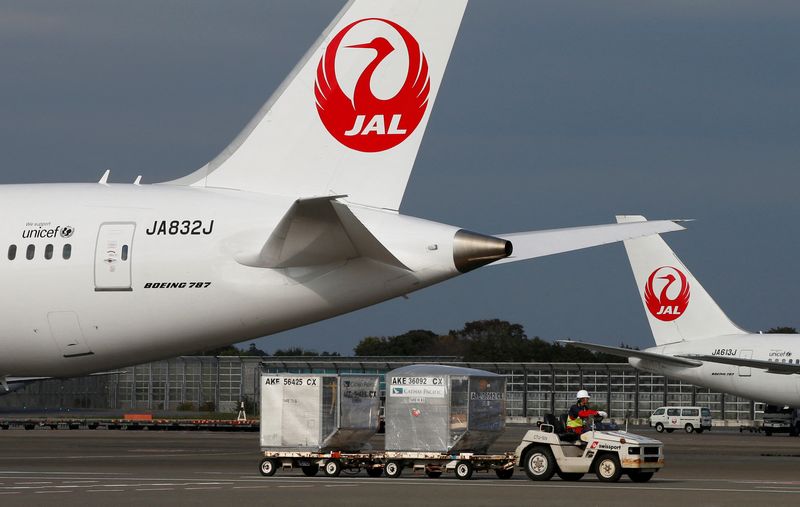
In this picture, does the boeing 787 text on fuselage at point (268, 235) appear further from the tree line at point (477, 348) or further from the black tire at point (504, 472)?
the tree line at point (477, 348)

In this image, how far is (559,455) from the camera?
95.0 ft

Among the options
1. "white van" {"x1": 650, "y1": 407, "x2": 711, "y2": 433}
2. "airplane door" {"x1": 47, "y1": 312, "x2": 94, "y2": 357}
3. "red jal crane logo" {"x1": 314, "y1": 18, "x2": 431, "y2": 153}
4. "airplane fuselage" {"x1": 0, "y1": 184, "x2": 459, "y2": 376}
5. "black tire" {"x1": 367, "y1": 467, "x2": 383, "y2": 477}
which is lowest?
"white van" {"x1": 650, "y1": 407, "x2": 711, "y2": 433}

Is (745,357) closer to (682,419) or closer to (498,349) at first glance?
(682,419)

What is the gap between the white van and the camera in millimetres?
76875

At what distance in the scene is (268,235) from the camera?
2492 centimetres

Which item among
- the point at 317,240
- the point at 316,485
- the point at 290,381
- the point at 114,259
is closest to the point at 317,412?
the point at 290,381

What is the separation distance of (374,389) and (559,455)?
15.8 ft

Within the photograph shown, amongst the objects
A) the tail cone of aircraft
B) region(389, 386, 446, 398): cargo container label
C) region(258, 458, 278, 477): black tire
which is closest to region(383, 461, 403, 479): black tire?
region(389, 386, 446, 398): cargo container label

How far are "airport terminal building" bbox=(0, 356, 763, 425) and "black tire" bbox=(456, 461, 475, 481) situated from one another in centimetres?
5605

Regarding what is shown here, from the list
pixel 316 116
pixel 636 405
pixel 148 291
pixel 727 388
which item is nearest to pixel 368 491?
pixel 148 291

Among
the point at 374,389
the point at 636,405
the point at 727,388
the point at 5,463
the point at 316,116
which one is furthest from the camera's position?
the point at 636,405

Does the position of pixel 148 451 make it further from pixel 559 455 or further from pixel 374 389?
pixel 559 455

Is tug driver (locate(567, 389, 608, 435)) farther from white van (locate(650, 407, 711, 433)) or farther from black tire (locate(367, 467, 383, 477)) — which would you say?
white van (locate(650, 407, 711, 433))

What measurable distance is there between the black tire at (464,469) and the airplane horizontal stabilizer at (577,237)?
6529mm
